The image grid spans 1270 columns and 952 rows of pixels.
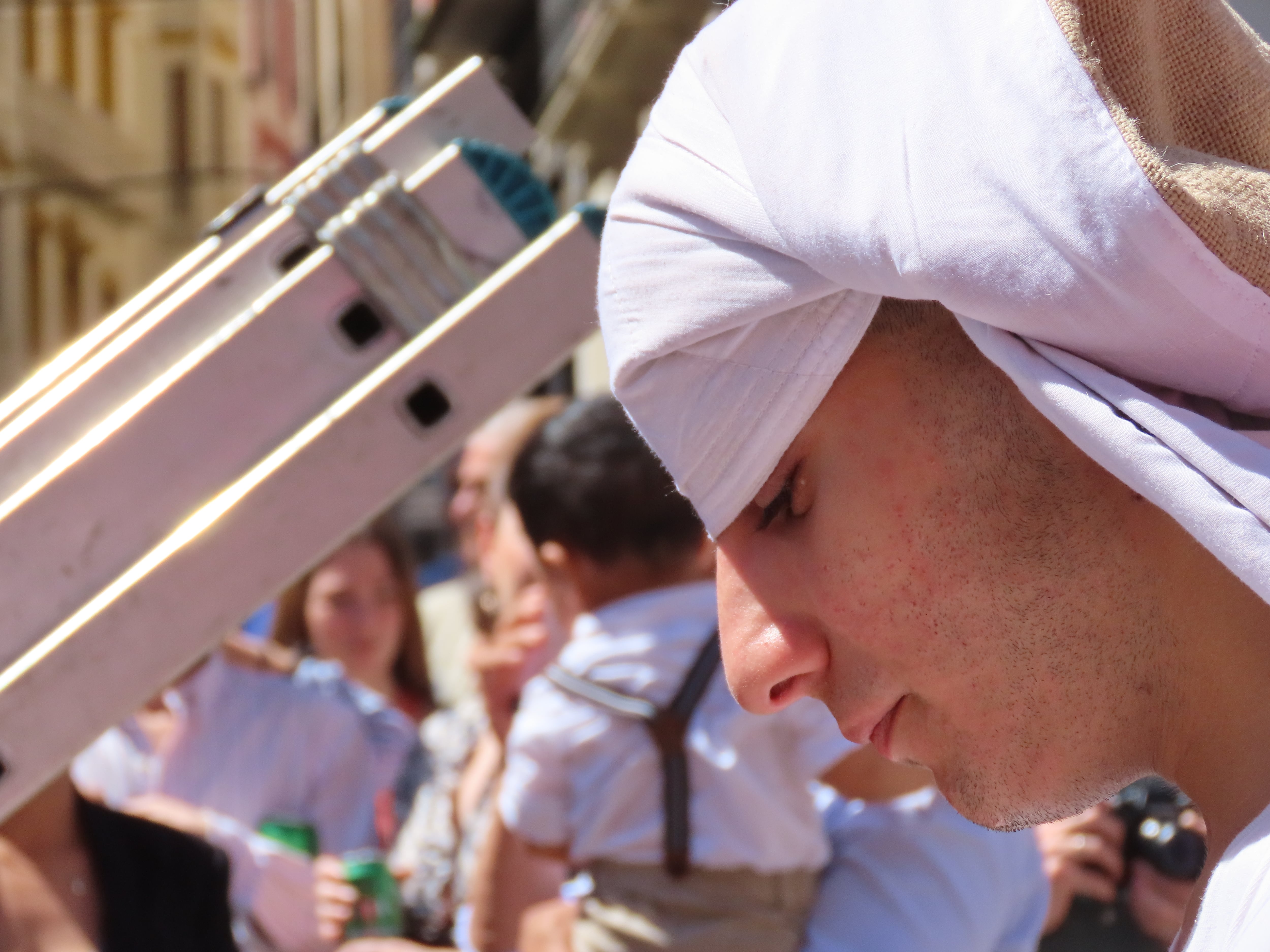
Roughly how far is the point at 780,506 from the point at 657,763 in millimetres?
1365

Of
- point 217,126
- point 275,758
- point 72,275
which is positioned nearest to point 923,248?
point 275,758

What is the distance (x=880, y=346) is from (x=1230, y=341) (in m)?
0.29

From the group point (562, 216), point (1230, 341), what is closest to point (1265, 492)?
point (1230, 341)

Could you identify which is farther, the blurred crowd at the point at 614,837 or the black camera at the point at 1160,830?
the blurred crowd at the point at 614,837

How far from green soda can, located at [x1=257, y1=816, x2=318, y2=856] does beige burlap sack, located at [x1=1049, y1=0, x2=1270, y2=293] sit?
2571 millimetres

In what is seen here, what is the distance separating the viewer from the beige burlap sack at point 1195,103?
1.00 m

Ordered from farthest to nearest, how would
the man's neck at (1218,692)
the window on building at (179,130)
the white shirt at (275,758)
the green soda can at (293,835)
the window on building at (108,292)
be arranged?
the window on building at (179,130)
the window on building at (108,292)
the white shirt at (275,758)
the green soda can at (293,835)
the man's neck at (1218,692)

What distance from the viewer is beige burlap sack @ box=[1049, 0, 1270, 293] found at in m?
1.00

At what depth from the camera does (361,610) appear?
4797 millimetres

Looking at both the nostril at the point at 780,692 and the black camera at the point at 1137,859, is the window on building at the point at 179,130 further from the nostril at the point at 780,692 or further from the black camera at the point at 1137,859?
the nostril at the point at 780,692

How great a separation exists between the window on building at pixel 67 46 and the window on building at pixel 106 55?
0.43 m

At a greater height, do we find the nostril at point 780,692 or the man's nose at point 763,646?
the man's nose at point 763,646

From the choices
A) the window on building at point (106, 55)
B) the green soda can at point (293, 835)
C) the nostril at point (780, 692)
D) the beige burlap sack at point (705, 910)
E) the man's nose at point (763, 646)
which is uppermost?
the window on building at point (106, 55)

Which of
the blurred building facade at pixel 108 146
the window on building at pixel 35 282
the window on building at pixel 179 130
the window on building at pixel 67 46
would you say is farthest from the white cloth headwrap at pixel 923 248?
the window on building at pixel 179 130
